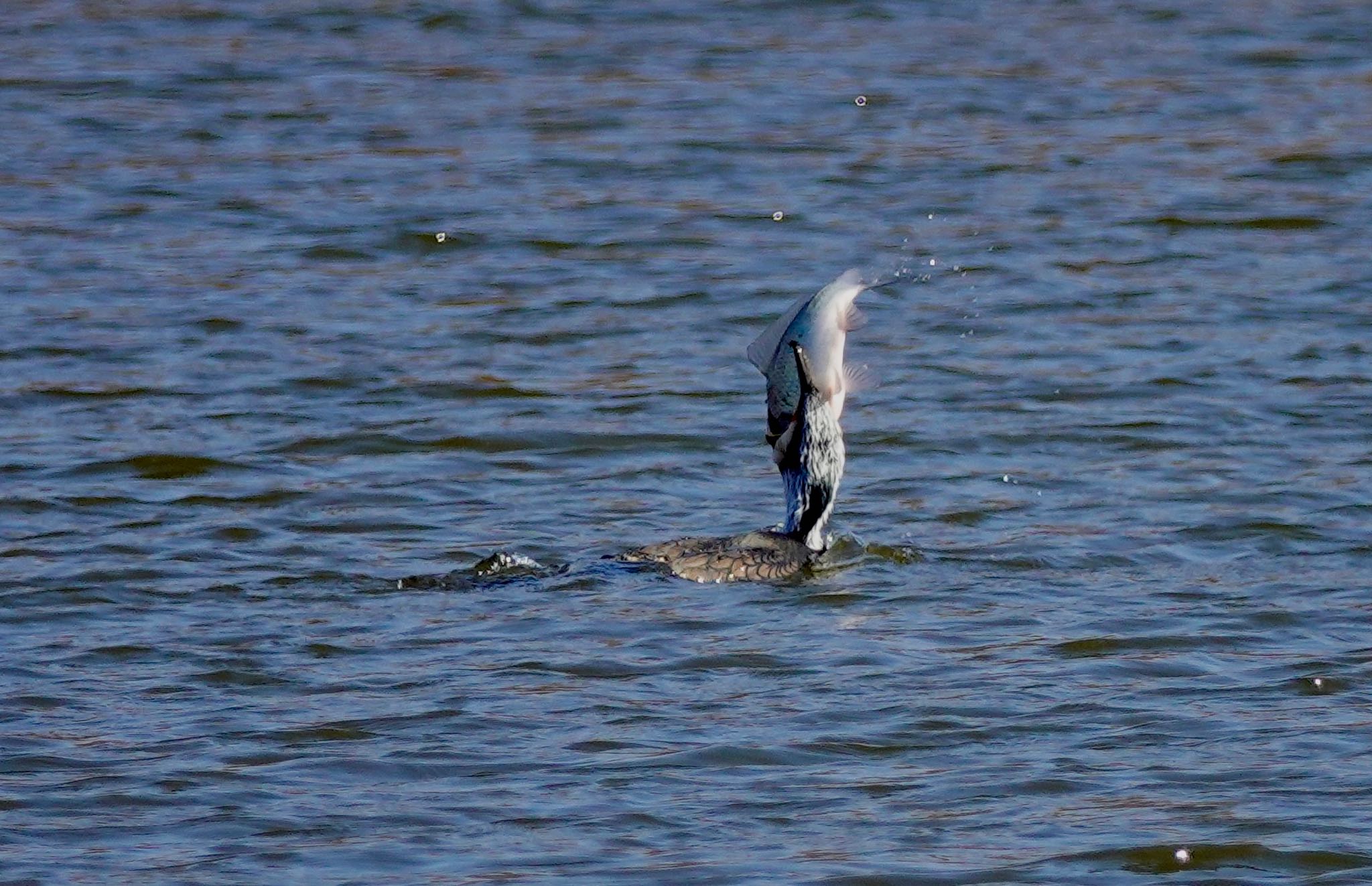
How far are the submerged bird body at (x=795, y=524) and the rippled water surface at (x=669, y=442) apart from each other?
0.36ft

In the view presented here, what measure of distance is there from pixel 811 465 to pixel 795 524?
240 millimetres

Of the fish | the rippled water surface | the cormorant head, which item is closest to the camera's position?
the rippled water surface

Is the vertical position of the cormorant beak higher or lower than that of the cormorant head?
higher

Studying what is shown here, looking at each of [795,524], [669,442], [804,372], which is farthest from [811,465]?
[669,442]

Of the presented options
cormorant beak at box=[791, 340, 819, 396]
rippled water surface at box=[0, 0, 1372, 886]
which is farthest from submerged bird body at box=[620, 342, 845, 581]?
rippled water surface at box=[0, 0, 1372, 886]

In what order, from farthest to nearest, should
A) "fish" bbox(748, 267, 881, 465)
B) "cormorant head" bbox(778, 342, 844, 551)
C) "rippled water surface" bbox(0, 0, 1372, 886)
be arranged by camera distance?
"cormorant head" bbox(778, 342, 844, 551), "fish" bbox(748, 267, 881, 465), "rippled water surface" bbox(0, 0, 1372, 886)

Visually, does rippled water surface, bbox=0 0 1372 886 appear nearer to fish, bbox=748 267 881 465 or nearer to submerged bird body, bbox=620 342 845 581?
submerged bird body, bbox=620 342 845 581

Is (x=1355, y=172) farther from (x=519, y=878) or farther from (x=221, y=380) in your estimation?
(x=519, y=878)

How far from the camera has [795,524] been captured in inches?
374

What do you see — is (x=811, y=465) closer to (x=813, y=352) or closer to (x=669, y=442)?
(x=813, y=352)

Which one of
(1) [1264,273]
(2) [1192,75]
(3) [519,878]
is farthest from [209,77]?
(3) [519,878]

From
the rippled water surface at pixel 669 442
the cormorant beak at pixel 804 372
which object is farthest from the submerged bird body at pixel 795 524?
the rippled water surface at pixel 669 442

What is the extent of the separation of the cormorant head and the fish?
3 cm

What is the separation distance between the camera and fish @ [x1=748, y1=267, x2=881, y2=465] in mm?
9195
